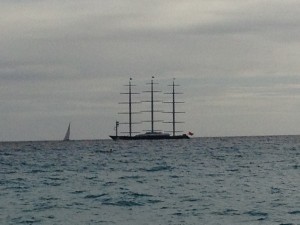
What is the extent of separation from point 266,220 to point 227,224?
2058 mm

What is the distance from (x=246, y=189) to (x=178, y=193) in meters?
5.18

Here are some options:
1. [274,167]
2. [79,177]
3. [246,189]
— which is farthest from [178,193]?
[274,167]

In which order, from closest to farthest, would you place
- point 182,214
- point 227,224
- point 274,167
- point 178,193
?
point 227,224, point 182,214, point 178,193, point 274,167

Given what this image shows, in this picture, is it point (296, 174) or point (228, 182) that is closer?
point (228, 182)

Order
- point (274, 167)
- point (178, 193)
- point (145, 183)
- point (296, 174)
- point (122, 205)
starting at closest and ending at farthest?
point (122, 205)
point (178, 193)
point (145, 183)
point (296, 174)
point (274, 167)

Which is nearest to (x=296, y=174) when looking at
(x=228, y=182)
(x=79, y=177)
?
(x=228, y=182)

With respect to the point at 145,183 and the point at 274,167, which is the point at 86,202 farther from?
the point at 274,167

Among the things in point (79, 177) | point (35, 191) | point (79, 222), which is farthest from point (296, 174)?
point (79, 222)

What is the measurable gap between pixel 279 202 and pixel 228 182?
13873mm

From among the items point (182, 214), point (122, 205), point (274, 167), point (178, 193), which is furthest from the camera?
point (274, 167)

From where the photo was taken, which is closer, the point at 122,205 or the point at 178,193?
the point at 122,205

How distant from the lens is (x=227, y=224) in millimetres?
31312

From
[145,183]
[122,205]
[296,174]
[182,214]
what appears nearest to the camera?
[182,214]

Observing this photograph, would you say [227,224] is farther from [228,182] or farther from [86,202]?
[228,182]
